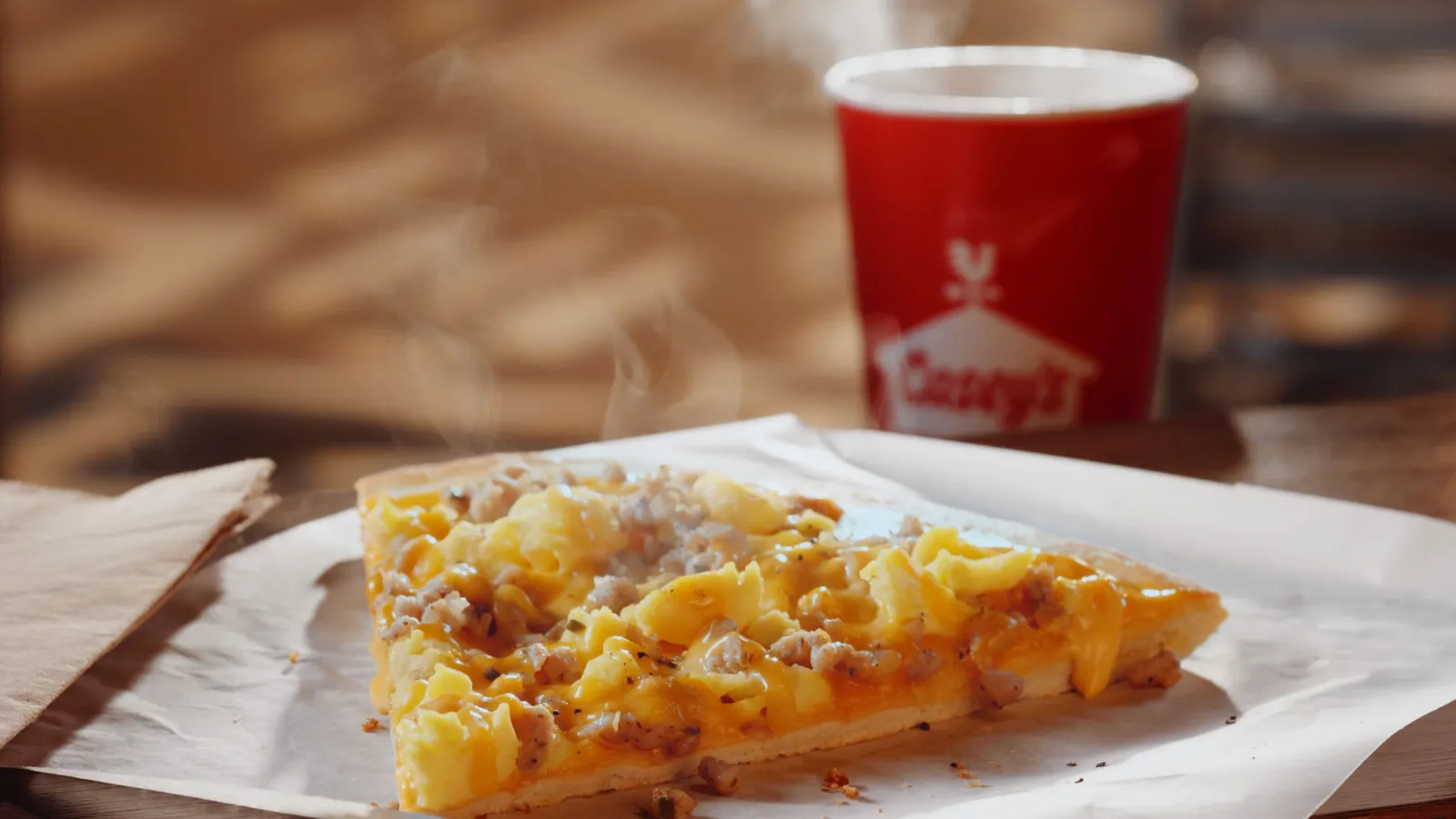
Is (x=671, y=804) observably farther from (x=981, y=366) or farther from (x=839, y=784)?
(x=981, y=366)

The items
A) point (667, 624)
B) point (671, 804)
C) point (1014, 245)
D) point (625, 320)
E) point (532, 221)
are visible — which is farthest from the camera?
point (625, 320)

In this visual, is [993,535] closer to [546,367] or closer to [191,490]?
[191,490]

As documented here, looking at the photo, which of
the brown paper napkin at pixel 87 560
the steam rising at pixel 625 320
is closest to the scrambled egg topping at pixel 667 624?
the brown paper napkin at pixel 87 560

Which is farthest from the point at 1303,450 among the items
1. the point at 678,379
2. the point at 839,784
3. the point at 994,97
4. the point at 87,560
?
the point at 678,379

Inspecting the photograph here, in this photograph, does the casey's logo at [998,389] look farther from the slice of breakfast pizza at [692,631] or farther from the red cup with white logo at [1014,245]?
the slice of breakfast pizza at [692,631]

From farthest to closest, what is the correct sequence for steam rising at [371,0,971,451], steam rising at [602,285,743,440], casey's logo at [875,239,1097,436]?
1. steam rising at [602,285,743,440]
2. steam rising at [371,0,971,451]
3. casey's logo at [875,239,1097,436]

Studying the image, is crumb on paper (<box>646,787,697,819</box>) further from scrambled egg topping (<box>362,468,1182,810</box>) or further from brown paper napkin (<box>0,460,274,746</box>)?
brown paper napkin (<box>0,460,274,746</box>)

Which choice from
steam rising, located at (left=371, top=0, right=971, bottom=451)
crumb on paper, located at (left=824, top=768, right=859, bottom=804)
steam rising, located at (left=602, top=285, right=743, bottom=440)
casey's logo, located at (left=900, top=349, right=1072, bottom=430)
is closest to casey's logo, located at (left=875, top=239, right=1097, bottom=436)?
casey's logo, located at (left=900, top=349, right=1072, bottom=430)
